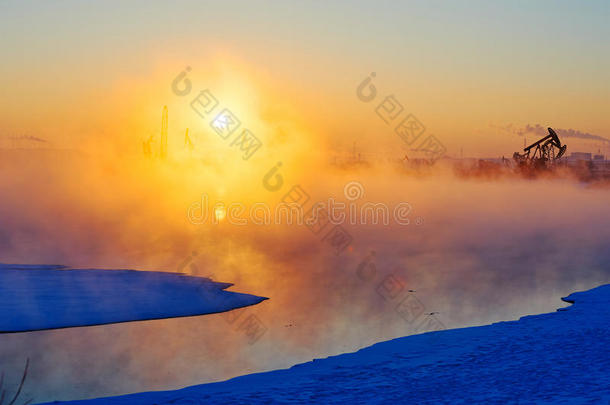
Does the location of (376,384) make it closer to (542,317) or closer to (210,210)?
(542,317)

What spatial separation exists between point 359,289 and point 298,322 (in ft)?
15.6

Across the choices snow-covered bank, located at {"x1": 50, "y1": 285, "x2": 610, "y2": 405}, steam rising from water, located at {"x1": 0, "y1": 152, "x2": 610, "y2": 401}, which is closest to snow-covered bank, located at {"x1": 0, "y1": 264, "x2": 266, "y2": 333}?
steam rising from water, located at {"x1": 0, "y1": 152, "x2": 610, "y2": 401}

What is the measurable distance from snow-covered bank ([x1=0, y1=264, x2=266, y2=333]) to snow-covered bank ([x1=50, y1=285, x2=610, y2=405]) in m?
4.82

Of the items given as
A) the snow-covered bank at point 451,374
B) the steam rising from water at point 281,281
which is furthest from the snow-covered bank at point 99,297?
the snow-covered bank at point 451,374

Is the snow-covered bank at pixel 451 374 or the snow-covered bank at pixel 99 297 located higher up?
the snow-covered bank at pixel 99 297

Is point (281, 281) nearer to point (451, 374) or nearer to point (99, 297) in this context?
point (99, 297)

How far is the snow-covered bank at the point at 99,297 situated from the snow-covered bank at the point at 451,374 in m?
4.82

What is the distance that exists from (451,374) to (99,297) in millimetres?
9175

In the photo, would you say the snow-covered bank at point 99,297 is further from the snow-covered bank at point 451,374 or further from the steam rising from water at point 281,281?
the snow-covered bank at point 451,374

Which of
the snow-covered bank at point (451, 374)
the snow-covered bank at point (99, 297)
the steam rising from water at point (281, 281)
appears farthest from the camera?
the snow-covered bank at point (99, 297)

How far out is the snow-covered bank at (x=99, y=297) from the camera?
529 inches

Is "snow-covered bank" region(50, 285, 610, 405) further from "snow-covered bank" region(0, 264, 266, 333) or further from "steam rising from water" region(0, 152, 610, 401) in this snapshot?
"snow-covered bank" region(0, 264, 266, 333)

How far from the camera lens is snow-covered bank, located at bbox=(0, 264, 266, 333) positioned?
13.4 meters

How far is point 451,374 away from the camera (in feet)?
29.7
